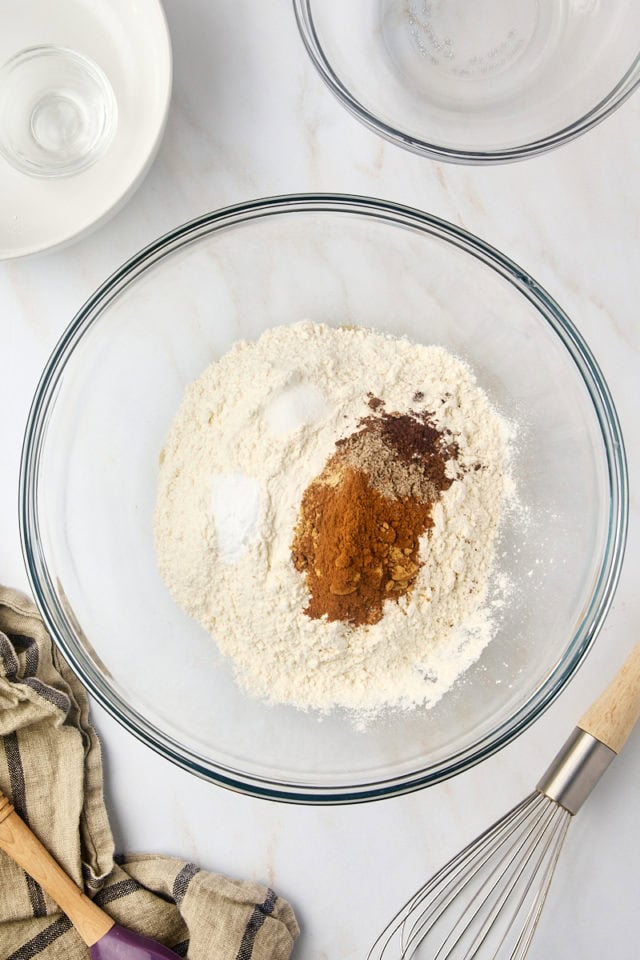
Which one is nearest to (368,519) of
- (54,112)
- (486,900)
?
(486,900)

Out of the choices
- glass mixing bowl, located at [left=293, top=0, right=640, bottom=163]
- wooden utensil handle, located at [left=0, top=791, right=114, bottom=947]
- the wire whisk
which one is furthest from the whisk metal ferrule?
glass mixing bowl, located at [left=293, top=0, right=640, bottom=163]

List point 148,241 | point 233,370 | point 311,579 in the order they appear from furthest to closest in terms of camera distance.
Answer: point 148,241, point 233,370, point 311,579

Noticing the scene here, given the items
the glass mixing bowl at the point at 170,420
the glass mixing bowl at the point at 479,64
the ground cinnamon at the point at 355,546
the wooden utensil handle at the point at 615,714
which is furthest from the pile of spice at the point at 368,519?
the glass mixing bowl at the point at 479,64

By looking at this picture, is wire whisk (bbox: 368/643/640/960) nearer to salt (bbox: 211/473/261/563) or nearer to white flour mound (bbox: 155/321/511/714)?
white flour mound (bbox: 155/321/511/714)

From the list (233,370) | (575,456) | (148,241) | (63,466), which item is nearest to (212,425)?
(233,370)

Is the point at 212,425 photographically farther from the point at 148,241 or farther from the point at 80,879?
the point at 80,879

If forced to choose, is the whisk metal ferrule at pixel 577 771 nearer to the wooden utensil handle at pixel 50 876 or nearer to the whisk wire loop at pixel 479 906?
the whisk wire loop at pixel 479 906
